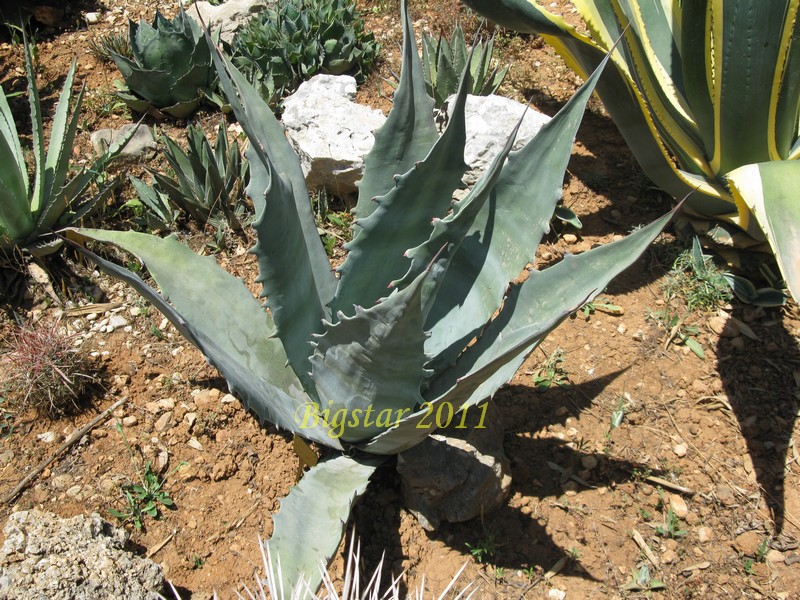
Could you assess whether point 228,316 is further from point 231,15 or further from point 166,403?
point 231,15

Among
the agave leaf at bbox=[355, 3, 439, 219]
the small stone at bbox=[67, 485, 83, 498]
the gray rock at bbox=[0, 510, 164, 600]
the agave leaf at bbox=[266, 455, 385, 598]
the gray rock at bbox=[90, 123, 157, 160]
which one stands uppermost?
the agave leaf at bbox=[355, 3, 439, 219]

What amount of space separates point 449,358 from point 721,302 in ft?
4.11

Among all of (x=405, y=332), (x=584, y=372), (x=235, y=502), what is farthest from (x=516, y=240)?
(x=235, y=502)

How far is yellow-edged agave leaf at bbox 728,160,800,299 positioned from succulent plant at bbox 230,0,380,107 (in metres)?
2.06

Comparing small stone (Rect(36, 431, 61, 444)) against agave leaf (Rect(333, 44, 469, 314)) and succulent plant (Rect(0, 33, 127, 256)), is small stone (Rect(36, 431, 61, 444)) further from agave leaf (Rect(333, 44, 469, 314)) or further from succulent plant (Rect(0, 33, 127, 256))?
agave leaf (Rect(333, 44, 469, 314))

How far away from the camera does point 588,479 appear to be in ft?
6.46

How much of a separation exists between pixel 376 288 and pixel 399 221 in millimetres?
205

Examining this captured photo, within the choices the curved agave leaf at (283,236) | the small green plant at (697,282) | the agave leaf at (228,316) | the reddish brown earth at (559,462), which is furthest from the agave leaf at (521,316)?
the small green plant at (697,282)

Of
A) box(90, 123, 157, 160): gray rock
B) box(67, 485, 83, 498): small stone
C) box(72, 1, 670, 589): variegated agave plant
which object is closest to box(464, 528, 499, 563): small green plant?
box(72, 1, 670, 589): variegated agave plant

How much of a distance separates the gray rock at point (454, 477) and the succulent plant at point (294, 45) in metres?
2.02

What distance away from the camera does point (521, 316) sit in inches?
64.2

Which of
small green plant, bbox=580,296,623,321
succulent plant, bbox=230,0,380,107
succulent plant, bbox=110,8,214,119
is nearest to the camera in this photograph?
small green plant, bbox=580,296,623,321

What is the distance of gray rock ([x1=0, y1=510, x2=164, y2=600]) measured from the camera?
4.85ft

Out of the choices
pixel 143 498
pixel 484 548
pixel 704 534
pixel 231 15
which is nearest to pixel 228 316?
pixel 143 498
